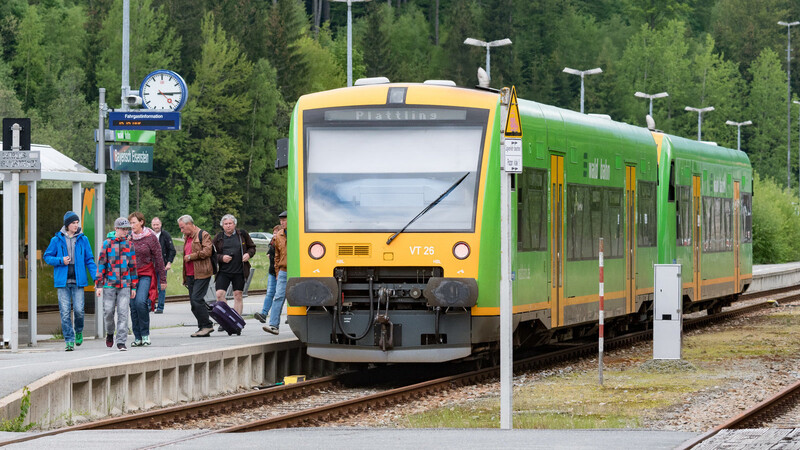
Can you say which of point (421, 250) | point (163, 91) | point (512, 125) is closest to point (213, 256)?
point (421, 250)

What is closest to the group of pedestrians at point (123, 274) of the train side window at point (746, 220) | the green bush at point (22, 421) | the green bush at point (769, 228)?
the green bush at point (22, 421)

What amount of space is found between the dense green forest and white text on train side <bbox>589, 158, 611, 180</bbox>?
193 ft

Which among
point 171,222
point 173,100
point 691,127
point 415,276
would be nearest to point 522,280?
point 415,276

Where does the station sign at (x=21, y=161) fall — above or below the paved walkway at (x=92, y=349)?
above

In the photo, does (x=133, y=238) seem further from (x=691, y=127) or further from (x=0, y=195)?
(x=691, y=127)

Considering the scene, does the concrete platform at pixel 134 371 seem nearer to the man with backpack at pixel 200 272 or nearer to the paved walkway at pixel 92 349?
the paved walkway at pixel 92 349

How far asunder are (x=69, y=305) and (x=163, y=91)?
11400mm

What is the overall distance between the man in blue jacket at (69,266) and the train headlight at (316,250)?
3.22m

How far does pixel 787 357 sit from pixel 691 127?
101 metres

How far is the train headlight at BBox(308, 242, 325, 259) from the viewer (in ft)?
55.3

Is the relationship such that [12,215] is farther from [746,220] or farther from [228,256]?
[746,220]

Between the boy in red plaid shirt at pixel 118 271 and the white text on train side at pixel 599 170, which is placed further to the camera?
the white text on train side at pixel 599 170

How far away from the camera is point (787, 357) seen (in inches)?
848

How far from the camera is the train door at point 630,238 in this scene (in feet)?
76.1
